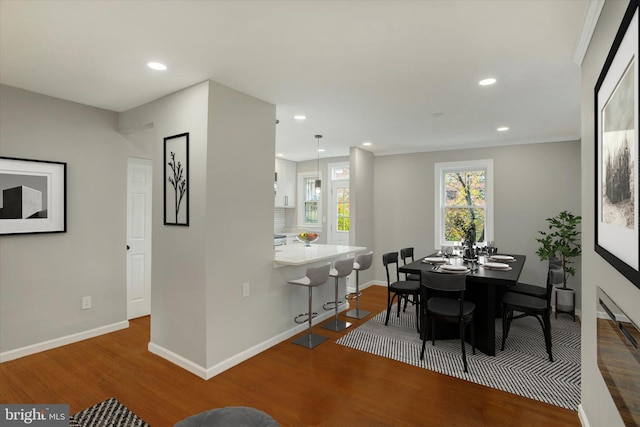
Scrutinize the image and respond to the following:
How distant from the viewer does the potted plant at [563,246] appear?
454 cm

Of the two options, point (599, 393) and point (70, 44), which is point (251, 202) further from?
point (599, 393)

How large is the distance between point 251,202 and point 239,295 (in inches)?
36.6

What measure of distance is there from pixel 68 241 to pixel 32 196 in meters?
0.57

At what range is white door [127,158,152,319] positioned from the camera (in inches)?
178

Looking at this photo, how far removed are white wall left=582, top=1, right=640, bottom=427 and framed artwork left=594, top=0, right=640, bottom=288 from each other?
Answer: 0.47 ft

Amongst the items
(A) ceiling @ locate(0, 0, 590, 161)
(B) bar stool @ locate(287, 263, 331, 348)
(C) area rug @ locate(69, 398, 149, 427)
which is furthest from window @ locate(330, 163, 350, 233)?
(C) area rug @ locate(69, 398, 149, 427)

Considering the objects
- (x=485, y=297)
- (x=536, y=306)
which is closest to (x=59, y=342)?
(x=485, y=297)

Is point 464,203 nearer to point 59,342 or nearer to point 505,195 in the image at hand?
point 505,195

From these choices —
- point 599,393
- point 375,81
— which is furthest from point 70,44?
point 599,393

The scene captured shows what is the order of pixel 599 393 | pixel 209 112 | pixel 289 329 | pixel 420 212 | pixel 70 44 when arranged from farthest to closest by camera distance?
pixel 420 212 → pixel 289 329 → pixel 209 112 → pixel 70 44 → pixel 599 393

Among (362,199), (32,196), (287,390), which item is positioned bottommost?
(287,390)

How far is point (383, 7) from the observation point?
6.29 feet

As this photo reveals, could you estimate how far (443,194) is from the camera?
6078mm

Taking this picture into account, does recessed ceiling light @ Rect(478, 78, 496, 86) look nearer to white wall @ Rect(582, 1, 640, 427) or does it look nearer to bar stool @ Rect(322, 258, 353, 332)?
white wall @ Rect(582, 1, 640, 427)
